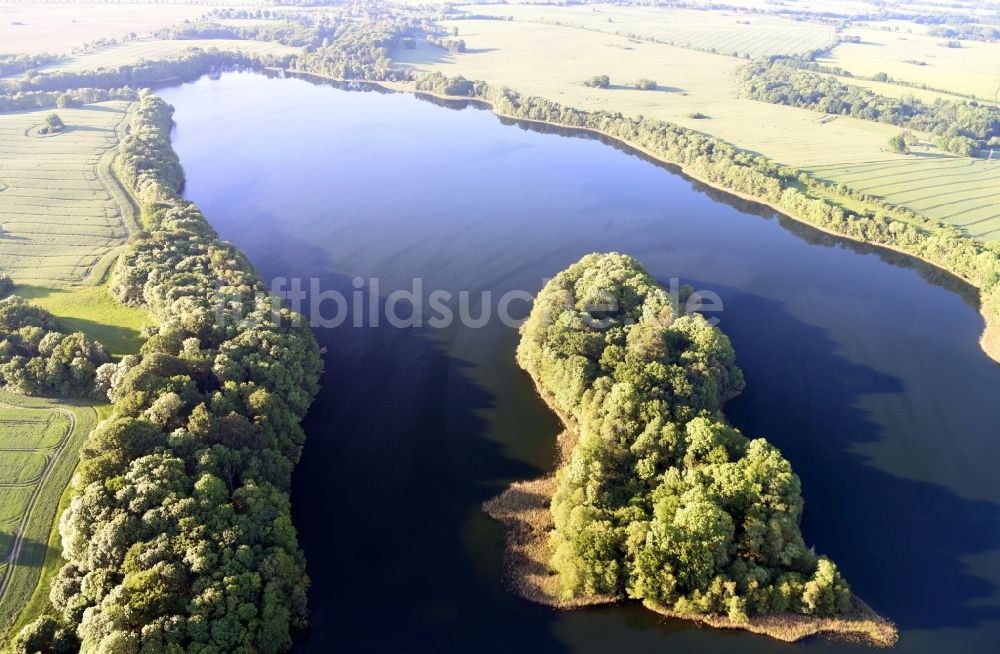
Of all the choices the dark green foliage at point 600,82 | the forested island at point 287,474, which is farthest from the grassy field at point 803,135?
the forested island at point 287,474

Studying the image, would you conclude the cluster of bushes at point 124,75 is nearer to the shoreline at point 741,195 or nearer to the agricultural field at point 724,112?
the shoreline at point 741,195

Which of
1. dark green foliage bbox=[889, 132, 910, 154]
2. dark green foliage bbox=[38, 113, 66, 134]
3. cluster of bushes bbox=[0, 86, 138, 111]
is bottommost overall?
dark green foliage bbox=[38, 113, 66, 134]

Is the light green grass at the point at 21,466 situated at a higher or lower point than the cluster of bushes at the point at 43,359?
lower

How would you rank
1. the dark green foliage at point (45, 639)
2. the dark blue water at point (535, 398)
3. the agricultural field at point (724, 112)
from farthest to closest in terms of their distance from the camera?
the agricultural field at point (724, 112) < the dark blue water at point (535, 398) < the dark green foliage at point (45, 639)

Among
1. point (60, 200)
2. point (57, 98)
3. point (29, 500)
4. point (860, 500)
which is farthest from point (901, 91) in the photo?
point (57, 98)

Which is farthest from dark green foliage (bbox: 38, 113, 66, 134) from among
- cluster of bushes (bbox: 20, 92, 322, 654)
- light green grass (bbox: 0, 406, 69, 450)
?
light green grass (bbox: 0, 406, 69, 450)

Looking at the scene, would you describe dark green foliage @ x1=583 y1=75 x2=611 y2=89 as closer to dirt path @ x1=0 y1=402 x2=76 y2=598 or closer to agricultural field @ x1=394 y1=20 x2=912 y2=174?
agricultural field @ x1=394 y1=20 x2=912 y2=174
